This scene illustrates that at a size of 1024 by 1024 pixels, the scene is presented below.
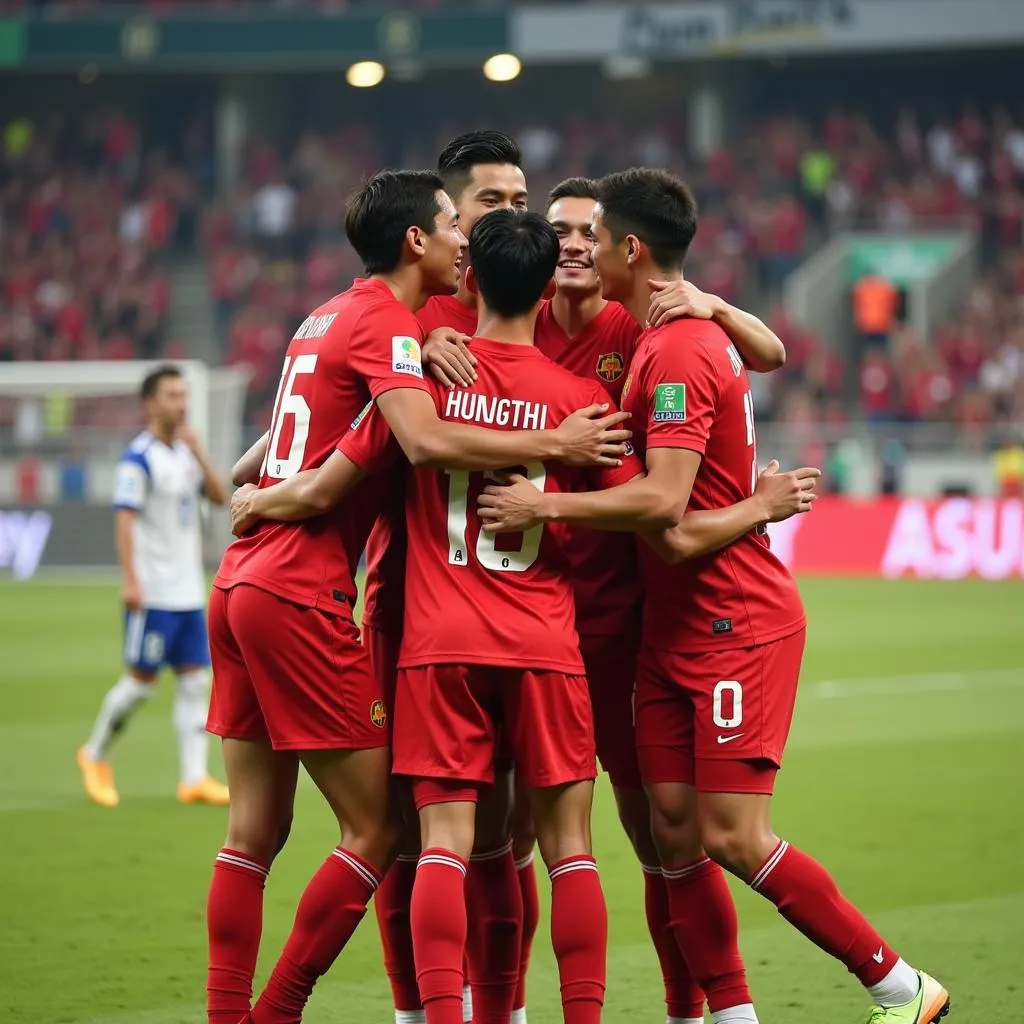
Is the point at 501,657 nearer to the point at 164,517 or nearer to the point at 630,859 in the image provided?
the point at 630,859

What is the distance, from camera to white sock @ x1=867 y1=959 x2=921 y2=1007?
464 centimetres

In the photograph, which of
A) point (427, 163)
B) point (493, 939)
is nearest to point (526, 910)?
point (493, 939)

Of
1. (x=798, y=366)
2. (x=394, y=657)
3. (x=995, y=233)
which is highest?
(x=995, y=233)

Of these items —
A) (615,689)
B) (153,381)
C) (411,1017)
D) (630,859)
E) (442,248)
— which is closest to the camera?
(442,248)

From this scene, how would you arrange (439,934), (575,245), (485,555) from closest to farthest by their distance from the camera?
(439,934) → (485,555) → (575,245)

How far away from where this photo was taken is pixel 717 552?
4746 mm

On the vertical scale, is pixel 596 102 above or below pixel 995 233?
above

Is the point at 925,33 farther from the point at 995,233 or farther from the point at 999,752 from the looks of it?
the point at 999,752

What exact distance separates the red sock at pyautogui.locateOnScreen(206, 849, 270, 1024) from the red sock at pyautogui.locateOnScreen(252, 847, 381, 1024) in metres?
0.12

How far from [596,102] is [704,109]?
111 inches

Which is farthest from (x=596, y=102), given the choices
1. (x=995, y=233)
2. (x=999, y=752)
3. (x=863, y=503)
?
(x=999, y=752)

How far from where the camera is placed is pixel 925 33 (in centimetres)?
3275

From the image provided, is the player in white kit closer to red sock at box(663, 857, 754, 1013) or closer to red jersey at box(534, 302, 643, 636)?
Answer: red jersey at box(534, 302, 643, 636)

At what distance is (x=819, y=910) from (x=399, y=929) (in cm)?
121
